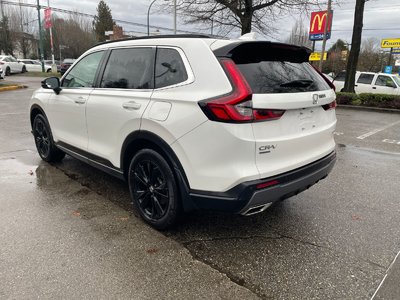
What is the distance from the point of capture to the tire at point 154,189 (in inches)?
121

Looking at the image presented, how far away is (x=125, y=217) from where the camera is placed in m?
3.65

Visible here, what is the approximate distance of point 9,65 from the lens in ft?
96.7

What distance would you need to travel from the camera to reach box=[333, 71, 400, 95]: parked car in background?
1596 centimetres

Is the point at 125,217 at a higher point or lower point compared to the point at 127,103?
lower

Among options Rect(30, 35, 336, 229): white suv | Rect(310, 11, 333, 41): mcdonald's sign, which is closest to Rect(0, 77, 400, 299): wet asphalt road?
Rect(30, 35, 336, 229): white suv

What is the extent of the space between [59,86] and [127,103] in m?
1.82

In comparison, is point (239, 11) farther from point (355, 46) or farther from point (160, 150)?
point (160, 150)

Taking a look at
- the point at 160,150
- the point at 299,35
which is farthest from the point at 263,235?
the point at 299,35

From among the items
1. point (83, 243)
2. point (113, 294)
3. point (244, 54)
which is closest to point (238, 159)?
point (244, 54)

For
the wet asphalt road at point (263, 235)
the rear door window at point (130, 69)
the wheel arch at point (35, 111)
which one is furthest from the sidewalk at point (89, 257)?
the wheel arch at point (35, 111)

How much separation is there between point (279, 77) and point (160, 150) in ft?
4.11

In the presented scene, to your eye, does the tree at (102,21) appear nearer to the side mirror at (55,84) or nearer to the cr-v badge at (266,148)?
the side mirror at (55,84)

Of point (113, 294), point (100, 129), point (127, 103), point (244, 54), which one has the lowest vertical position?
point (113, 294)

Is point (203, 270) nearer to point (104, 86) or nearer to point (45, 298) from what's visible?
point (45, 298)
